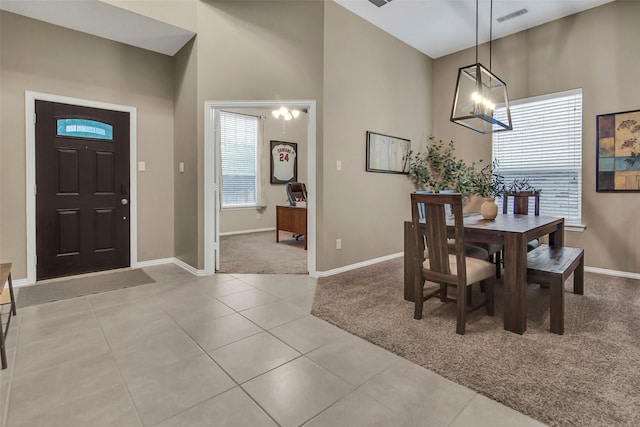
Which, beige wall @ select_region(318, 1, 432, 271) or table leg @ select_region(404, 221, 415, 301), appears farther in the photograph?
beige wall @ select_region(318, 1, 432, 271)

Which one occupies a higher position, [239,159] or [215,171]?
[239,159]

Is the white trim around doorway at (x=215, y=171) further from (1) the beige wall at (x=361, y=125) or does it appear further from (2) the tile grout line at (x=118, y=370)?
(2) the tile grout line at (x=118, y=370)

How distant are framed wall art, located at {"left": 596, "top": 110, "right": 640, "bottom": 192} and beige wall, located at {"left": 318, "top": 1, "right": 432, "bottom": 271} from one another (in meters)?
2.30

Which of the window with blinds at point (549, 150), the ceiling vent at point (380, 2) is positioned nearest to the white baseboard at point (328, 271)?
the window with blinds at point (549, 150)

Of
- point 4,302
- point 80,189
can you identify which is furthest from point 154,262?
point 4,302

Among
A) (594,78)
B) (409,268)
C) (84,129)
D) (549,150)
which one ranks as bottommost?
(409,268)

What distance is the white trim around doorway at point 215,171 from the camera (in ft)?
12.0

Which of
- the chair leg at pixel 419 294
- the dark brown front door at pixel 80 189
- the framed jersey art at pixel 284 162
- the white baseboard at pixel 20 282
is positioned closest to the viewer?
the chair leg at pixel 419 294

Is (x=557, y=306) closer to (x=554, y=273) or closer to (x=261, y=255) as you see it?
(x=554, y=273)

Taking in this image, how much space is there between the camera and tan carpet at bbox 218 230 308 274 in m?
4.02

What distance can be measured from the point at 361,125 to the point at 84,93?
3301 mm

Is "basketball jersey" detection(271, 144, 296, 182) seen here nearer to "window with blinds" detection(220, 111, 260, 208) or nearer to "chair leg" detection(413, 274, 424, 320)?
"window with blinds" detection(220, 111, 260, 208)

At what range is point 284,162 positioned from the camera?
24.9 ft

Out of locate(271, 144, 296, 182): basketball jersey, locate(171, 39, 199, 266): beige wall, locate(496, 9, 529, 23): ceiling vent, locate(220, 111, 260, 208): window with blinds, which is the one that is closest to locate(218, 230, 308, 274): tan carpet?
locate(171, 39, 199, 266): beige wall
